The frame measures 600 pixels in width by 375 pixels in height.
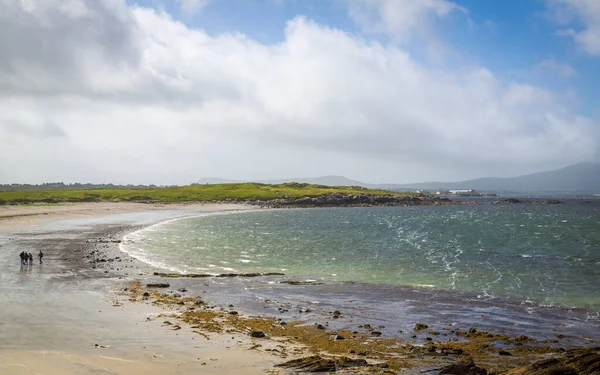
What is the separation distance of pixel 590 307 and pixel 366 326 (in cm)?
1655

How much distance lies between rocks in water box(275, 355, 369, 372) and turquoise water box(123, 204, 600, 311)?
18722 mm

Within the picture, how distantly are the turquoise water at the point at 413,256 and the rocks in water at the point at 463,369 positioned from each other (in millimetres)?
17134

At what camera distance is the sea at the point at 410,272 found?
2744 centimetres

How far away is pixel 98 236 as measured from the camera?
2662 inches

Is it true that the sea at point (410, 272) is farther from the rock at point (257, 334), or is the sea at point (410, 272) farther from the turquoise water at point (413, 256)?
the rock at point (257, 334)

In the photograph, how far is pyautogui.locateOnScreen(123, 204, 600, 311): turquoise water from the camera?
1481 inches

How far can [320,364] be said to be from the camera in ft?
56.6

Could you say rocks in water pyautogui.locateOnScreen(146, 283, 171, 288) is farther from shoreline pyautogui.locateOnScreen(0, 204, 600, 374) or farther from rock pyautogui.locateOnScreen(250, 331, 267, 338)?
rock pyautogui.locateOnScreen(250, 331, 267, 338)

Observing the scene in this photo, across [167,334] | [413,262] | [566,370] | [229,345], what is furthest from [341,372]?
[413,262]

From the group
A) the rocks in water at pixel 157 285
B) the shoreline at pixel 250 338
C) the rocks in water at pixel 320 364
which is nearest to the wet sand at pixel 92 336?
the shoreline at pixel 250 338

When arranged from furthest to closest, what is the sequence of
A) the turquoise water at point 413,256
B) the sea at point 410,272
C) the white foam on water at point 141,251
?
the white foam on water at point 141,251 < the turquoise water at point 413,256 < the sea at point 410,272

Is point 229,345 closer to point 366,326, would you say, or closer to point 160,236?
point 366,326

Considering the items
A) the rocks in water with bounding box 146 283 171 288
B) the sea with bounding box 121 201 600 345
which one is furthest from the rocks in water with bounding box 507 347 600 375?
the rocks in water with bounding box 146 283 171 288

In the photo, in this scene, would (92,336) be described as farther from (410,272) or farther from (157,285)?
(410,272)
